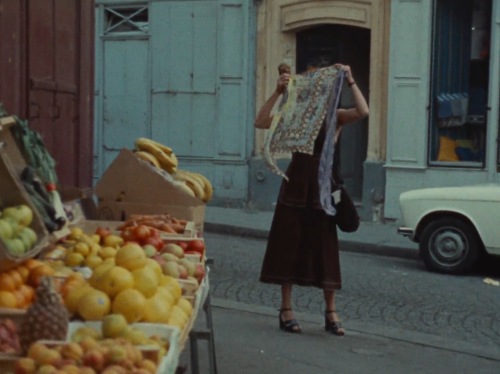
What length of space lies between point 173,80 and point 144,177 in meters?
10.9

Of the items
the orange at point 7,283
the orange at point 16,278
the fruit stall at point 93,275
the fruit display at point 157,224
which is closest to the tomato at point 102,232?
the fruit stall at point 93,275

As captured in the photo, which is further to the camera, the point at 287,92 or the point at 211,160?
the point at 211,160

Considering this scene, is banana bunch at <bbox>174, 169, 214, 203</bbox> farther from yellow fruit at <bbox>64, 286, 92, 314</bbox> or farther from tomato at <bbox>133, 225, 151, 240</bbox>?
yellow fruit at <bbox>64, 286, 92, 314</bbox>

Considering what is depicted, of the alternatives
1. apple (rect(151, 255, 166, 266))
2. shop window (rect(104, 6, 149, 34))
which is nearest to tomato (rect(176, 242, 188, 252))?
apple (rect(151, 255, 166, 266))

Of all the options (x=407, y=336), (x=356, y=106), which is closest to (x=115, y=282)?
(x=356, y=106)

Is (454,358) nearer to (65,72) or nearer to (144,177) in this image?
(144,177)

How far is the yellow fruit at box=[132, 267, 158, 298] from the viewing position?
4.03m

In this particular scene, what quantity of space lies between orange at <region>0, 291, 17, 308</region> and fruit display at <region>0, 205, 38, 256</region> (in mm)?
188

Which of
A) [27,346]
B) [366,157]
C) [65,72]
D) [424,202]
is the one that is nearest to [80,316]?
[27,346]

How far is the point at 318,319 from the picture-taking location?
305 inches

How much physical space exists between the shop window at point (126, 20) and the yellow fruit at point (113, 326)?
14.5 m

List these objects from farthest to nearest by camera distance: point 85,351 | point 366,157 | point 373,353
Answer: point 366,157 < point 373,353 < point 85,351

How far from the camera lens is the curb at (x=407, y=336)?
22.7 feet

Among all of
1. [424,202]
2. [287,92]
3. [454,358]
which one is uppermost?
[287,92]
